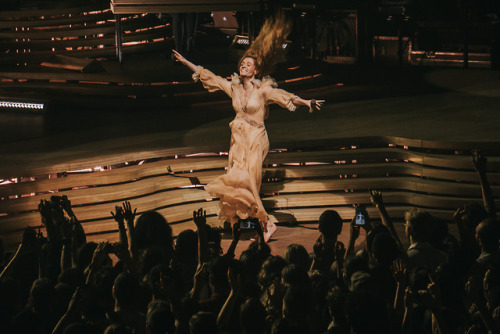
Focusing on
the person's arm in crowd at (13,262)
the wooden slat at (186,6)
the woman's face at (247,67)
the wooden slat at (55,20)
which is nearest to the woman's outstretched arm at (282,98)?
the woman's face at (247,67)

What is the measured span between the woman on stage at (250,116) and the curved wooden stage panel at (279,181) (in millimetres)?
912

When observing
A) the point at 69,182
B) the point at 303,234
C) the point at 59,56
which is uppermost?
the point at 59,56

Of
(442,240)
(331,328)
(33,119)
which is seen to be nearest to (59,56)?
(33,119)

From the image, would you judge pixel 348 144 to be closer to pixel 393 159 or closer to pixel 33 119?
pixel 393 159

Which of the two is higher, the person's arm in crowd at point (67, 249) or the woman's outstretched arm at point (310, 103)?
the woman's outstretched arm at point (310, 103)

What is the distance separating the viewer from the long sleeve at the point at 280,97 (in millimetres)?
9570

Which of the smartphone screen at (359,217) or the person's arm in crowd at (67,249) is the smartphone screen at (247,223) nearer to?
the smartphone screen at (359,217)

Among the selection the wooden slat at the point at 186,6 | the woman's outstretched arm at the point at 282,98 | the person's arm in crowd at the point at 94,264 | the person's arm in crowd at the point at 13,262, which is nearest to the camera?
the person's arm in crowd at the point at 94,264

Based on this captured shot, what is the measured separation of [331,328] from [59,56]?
43.6 ft

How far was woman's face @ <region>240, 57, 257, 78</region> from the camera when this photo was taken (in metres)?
9.73

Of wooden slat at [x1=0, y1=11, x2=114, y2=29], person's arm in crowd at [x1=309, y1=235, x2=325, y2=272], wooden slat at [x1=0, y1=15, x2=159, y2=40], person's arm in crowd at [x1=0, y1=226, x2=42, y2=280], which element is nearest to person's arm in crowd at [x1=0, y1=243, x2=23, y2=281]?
person's arm in crowd at [x1=0, y1=226, x2=42, y2=280]

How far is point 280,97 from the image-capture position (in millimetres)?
9641

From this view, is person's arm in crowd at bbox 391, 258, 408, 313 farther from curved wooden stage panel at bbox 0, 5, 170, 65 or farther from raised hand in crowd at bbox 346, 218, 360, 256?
curved wooden stage panel at bbox 0, 5, 170, 65

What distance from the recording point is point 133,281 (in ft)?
18.0
